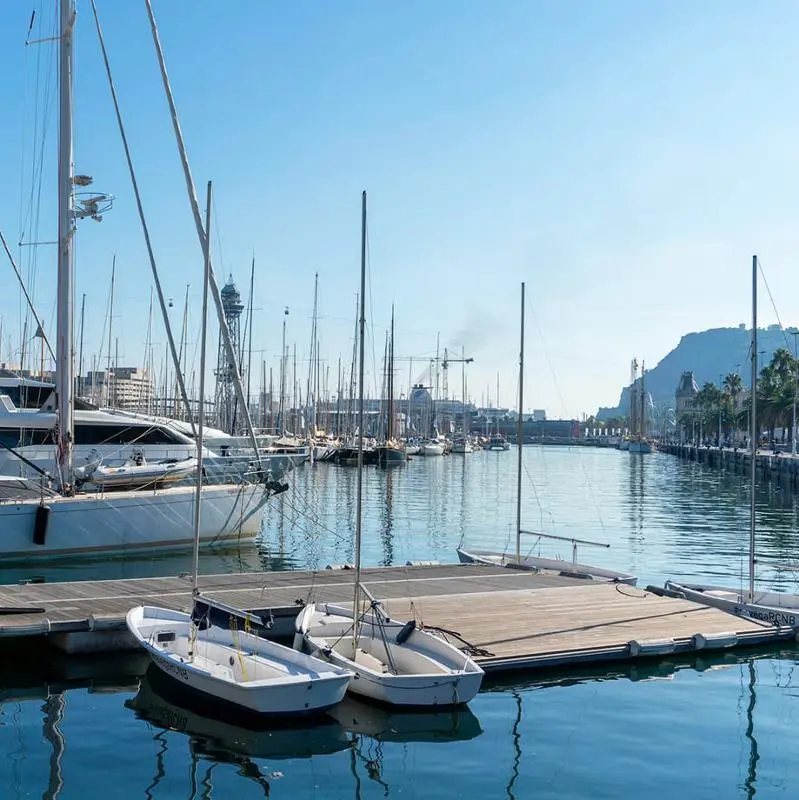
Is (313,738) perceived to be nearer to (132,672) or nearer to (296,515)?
(132,672)

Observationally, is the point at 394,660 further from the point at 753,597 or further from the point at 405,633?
the point at 753,597

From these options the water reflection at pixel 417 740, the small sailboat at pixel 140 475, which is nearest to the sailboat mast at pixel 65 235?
the small sailboat at pixel 140 475

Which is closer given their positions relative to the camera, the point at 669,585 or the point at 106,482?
the point at 669,585

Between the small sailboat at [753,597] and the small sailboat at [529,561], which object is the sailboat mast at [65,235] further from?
the small sailboat at [753,597]

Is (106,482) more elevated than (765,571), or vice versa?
(106,482)

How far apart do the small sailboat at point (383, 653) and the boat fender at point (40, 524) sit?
11363mm

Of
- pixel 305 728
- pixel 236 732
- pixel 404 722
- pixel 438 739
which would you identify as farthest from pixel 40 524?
pixel 438 739

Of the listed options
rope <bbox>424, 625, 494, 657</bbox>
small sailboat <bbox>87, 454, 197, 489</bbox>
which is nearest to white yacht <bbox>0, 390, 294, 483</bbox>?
small sailboat <bbox>87, 454, 197, 489</bbox>

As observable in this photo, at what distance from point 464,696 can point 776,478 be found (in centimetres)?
6802

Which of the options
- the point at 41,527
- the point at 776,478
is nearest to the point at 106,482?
the point at 41,527

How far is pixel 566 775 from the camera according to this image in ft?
39.4

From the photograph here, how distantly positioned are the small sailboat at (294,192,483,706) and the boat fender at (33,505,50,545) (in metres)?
11.4

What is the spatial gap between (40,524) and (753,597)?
17.5 m

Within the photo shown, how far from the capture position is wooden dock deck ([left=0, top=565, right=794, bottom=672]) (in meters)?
16.3
